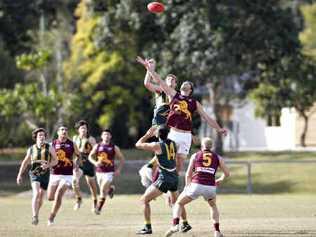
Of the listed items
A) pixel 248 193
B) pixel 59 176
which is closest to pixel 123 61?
pixel 248 193

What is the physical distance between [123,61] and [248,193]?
57.4 feet

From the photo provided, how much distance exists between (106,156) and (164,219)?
138 inches

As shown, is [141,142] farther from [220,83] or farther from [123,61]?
[123,61]

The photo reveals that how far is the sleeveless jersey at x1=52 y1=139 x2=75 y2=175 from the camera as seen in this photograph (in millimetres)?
20969

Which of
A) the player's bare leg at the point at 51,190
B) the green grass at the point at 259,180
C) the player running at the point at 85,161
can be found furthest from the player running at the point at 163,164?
the green grass at the point at 259,180

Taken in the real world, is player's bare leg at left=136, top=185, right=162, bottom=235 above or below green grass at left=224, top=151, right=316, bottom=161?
below

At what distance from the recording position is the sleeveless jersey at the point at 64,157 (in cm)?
2097

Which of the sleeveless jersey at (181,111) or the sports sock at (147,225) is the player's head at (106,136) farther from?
the sports sock at (147,225)

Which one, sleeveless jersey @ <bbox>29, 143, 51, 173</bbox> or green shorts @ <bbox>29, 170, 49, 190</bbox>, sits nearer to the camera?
sleeveless jersey @ <bbox>29, 143, 51, 173</bbox>

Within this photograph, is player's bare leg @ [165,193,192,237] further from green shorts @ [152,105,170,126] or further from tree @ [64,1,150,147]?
tree @ [64,1,150,147]

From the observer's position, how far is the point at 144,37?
45.0m

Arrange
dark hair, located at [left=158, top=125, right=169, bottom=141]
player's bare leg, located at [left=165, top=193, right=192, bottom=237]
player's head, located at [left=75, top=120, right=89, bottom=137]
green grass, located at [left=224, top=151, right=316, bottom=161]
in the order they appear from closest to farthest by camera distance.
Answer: player's bare leg, located at [left=165, top=193, right=192, bottom=237]
dark hair, located at [left=158, top=125, right=169, bottom=141]
player's head, located at [left=75, top=120, right=89, bottom=137]
green grass, located at [left=224, top=151, right=316, bottom=161]

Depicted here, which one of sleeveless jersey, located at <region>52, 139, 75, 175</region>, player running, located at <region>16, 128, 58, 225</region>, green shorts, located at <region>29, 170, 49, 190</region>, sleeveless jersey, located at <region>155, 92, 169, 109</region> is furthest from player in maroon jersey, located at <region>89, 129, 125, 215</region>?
sleeveless jersey, located at <region>155, 92, 169, 109</region>

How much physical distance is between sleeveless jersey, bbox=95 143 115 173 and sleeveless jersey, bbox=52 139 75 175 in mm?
3044
